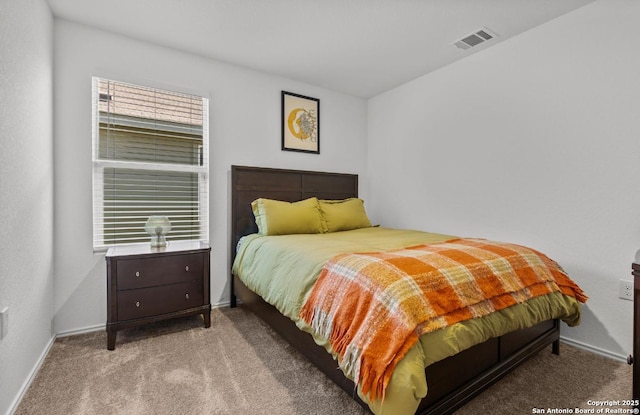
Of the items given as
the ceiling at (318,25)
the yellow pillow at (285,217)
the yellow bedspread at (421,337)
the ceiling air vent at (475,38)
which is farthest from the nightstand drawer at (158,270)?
the ceiling air vent at (475,38)

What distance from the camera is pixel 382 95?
12.9 ft

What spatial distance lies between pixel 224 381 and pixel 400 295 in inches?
46.3

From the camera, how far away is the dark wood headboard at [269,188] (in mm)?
3080

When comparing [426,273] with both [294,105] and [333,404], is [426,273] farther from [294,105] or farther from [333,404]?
[294,105]

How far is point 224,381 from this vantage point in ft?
5.79

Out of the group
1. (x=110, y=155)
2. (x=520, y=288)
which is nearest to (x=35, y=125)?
(x=110, y=155)

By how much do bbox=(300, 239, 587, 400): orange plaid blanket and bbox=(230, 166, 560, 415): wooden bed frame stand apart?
23cm

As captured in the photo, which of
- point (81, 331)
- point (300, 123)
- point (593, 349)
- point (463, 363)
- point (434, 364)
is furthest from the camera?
point (300, 123)

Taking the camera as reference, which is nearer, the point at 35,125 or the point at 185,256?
the point at 35,125

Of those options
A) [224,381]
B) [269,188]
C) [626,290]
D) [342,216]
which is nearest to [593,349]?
[626,290]

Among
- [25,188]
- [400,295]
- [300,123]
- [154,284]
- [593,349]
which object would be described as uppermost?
[300,123]

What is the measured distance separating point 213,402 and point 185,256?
3.76 feet

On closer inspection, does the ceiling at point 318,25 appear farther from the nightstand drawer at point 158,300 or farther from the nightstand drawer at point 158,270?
the nightstand drawer at point 158,300

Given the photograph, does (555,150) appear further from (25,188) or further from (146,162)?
(25,188)
